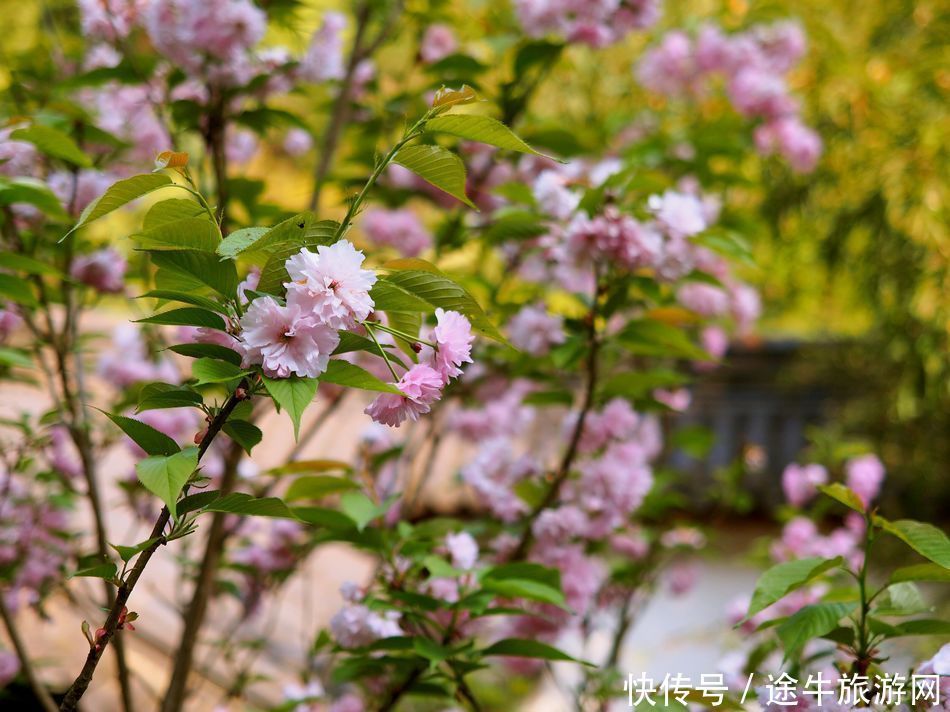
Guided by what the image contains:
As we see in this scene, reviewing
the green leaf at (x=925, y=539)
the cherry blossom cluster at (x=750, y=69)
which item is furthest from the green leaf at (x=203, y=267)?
the cherry blossom cluster at (x=750, y=69)

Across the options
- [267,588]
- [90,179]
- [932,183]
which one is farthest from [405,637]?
[932,183]

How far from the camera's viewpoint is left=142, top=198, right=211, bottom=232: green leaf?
22.5 inches

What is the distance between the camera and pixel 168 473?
514 millimetres

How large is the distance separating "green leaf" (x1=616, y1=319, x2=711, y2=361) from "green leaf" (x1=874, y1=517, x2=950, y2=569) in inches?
12.3

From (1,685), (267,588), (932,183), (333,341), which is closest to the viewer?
(333,341)

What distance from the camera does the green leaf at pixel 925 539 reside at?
2.14 feet

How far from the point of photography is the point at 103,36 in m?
1.08

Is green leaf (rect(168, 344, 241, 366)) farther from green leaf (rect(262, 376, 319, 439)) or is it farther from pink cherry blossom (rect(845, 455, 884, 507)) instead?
pink cherry blossom (rect(845, 455, 884, 507))

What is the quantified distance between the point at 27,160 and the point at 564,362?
1.82 feet

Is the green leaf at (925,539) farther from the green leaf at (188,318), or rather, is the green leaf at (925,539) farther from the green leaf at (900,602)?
the green leaf at (188,318)

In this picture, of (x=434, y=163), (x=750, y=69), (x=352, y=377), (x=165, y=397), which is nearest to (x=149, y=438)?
(x=165, y=397)

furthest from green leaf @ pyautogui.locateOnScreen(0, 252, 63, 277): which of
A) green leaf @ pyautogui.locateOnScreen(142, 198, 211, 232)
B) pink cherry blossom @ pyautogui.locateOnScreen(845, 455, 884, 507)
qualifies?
pink cherry blossom @ pyautogui.locateOnScreen(845, 455, 884, 507)

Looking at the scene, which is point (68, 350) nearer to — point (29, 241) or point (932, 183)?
point (29, 241)

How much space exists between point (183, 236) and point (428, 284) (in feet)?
0.50
